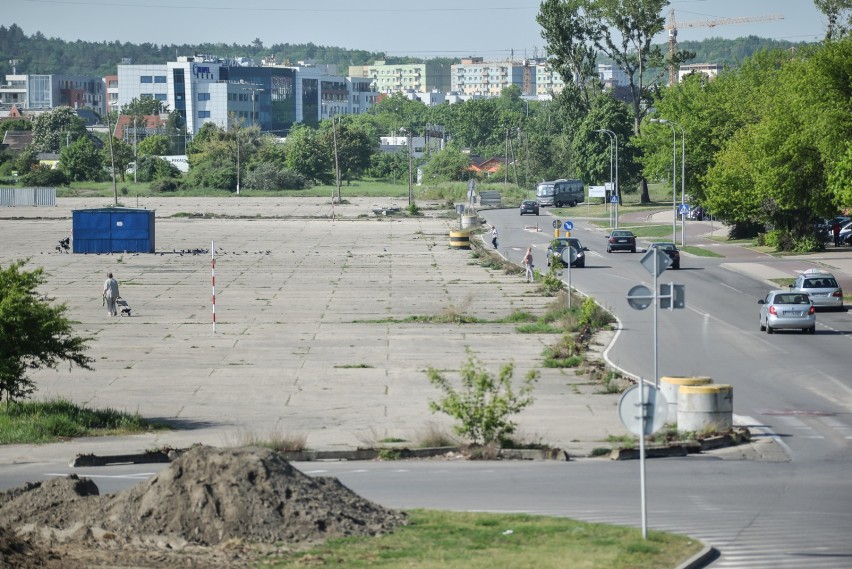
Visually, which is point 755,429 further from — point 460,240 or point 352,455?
point 460,240

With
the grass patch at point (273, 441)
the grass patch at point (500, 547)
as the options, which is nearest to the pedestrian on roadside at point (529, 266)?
the grass patch at point (273, 441)

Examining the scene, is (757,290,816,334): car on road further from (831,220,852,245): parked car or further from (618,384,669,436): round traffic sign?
(831,220,852,245): parked car

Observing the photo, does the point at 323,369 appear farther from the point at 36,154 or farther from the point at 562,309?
the point at 36,154

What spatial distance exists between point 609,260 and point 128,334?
3238cm

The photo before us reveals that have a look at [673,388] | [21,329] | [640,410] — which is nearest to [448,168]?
[21,329]

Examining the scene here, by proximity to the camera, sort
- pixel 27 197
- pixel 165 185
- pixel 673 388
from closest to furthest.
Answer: pixel 673 388
pixel 27 197
pixel 165 185

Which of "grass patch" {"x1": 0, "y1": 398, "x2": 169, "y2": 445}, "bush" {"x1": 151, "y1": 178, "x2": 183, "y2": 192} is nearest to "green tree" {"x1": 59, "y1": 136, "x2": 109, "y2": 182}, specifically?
"bush" {"x1": 151, "y1": 178, "x2": 183, "y2": 192}

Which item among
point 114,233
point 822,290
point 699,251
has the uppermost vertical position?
point 114,233

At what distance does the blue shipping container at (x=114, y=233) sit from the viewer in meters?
69.8

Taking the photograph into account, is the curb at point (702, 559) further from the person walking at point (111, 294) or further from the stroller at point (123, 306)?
the stroller at point (123, 306)

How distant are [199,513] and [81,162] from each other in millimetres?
152215

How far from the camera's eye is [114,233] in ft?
230

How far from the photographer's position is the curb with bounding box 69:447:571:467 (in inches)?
834

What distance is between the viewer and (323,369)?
32.1 meters
